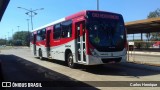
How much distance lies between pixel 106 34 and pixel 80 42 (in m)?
1.48

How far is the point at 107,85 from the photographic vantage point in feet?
38.7

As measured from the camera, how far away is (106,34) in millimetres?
16172

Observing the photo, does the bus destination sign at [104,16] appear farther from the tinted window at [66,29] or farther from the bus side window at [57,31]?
the bus side window at [57,31]

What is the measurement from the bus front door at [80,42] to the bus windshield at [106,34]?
580mm

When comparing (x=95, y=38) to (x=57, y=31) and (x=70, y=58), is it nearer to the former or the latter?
(x=70, y=58)

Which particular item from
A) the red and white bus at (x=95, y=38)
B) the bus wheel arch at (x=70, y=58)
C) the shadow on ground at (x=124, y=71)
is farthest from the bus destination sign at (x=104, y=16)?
the bus wheel arch at (x=70, y=58)

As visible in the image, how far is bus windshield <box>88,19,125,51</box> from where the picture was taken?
1586cm

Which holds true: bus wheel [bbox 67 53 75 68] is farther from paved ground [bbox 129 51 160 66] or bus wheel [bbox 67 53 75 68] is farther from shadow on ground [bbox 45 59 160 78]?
paved ground [bbox 129 51 160 66]

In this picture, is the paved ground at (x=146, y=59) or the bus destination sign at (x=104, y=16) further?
the paved ground at (x=146, y=59)

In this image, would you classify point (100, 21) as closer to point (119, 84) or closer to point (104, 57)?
point (104, 57)

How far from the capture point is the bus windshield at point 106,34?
15.9 meters

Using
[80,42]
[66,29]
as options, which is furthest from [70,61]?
[80,42]

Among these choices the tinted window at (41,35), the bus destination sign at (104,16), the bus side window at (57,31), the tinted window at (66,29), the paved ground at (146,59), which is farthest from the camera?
the tinted window at (41,35)

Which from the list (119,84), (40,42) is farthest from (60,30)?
(119,84)
